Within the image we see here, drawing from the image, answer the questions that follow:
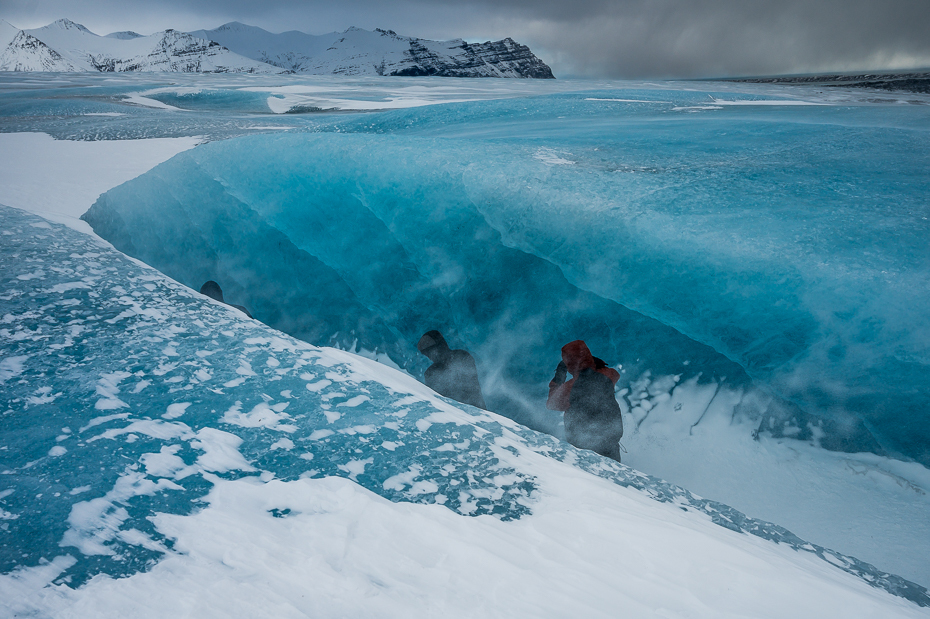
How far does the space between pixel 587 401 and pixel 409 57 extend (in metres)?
73.5

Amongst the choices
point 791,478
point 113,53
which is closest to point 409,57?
point 113,53

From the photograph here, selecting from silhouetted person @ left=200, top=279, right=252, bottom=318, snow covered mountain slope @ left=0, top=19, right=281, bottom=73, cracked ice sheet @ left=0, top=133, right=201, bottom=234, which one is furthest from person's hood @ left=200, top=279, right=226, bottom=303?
snow covered mountain slope @ left=0, top=19, right=281, bottom=73

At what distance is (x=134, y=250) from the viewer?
2.73 m

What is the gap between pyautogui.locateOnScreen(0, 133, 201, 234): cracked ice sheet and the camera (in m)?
2.55

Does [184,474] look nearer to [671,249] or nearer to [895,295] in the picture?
[671,249]

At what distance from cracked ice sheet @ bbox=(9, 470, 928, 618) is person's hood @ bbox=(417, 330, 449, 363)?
1.12 meters

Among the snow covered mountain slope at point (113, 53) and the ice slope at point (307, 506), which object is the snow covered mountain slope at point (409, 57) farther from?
the ice slope at point (307, 506)

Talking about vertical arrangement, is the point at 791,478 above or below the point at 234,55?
below

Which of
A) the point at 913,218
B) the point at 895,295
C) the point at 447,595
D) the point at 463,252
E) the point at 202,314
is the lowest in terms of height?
the point at 447,595

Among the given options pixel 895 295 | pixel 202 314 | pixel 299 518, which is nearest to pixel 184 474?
pixel 299 518

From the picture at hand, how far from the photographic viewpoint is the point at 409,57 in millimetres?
66438

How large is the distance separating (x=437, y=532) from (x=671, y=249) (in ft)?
4.38

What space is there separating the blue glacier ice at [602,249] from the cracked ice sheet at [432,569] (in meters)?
0.76

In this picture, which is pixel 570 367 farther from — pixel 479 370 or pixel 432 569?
pixel 432 569
